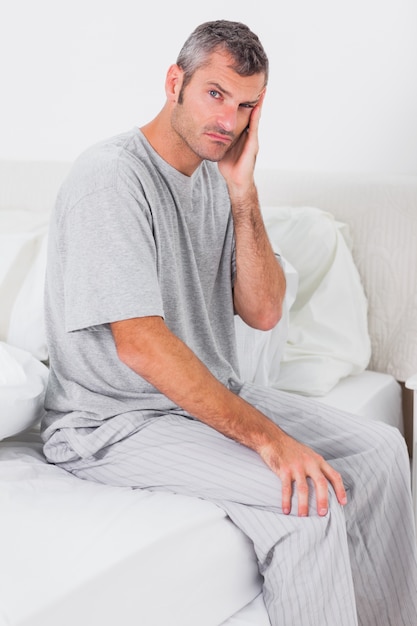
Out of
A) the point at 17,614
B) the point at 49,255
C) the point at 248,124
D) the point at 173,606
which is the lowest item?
the point at 173,606

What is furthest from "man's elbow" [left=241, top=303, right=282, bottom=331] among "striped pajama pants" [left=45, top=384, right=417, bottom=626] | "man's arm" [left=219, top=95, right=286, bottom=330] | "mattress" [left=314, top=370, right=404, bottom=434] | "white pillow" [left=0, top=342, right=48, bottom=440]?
"white pillow" [left=0, top=342, right=48, bottom=440]

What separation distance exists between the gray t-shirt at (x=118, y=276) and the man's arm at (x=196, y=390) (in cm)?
3

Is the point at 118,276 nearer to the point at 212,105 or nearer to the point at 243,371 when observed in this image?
the point at 212,105

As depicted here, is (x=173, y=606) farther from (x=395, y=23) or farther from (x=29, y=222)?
(x=395, y=23)

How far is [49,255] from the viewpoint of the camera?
147cm

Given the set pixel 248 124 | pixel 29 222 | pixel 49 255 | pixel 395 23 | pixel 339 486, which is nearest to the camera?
pixel 339 486

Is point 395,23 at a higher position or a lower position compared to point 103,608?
higher

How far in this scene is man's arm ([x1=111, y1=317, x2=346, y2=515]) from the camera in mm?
1318

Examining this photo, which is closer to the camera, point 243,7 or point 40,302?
point 40,302

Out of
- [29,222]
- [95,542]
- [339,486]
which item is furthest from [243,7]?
[95,542]

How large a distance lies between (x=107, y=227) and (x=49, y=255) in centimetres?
17

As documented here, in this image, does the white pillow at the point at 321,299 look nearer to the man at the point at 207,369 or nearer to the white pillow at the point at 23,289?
the man at the point at 207,369

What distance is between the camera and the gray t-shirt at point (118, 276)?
1.33 metres

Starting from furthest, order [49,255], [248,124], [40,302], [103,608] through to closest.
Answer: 1. [40,302]
2. [248,124]
3. [49,255]
4. [103,608]
